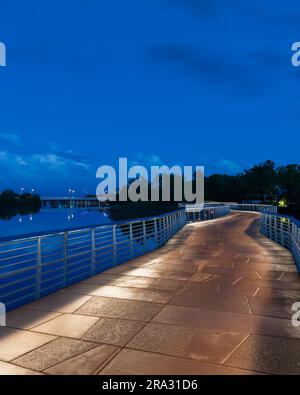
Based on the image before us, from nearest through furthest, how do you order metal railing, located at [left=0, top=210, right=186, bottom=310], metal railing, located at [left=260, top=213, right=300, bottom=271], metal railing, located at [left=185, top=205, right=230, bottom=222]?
metal railing, located at [left=0, top=210, right=186, bottom=310] < metal railing, located at [left=260, top=213, right=300, bottom=271] < metal railing, located at [left=185, top=205, right=230, bottom=222]

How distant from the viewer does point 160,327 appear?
4.78 metres

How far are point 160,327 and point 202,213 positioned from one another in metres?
33.6

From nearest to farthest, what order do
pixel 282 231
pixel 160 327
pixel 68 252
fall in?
1. pixel 160 327
2. pixel 68 252
3. pixel 282 231

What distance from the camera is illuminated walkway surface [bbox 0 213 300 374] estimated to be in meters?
3.70

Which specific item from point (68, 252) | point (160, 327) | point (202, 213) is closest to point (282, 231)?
point (68, 252)

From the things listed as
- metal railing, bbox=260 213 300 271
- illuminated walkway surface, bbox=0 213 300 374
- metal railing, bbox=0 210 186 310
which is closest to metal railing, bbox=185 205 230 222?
metal railing, bbox=0 210 186 310

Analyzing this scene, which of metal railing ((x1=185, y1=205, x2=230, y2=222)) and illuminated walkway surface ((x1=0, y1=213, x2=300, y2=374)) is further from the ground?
metal railing ((x1=185, y1=205, x2=230, y2=222))

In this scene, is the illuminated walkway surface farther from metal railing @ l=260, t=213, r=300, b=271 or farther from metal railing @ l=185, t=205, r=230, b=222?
metal railing @ l=185, t=205, r=230, b=222

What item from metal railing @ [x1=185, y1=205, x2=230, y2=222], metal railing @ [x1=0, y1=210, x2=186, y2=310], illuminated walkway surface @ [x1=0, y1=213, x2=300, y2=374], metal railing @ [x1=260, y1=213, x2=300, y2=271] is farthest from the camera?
metal railing @ [x1=185, y1=205, x2=230, y2=222]

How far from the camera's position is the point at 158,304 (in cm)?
591

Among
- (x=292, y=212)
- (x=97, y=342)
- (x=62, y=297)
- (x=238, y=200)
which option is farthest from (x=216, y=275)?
(x=238, y=200)

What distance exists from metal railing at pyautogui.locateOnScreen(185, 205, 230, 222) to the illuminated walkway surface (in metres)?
24.8

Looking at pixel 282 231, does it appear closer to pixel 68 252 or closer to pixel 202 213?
pixel 68 252

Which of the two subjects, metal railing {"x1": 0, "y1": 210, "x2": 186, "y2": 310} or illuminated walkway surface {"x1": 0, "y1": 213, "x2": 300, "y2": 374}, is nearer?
illuminated walkway surface {"x1": 0, "y1": 213, "x2": 300, "y2": 374}
